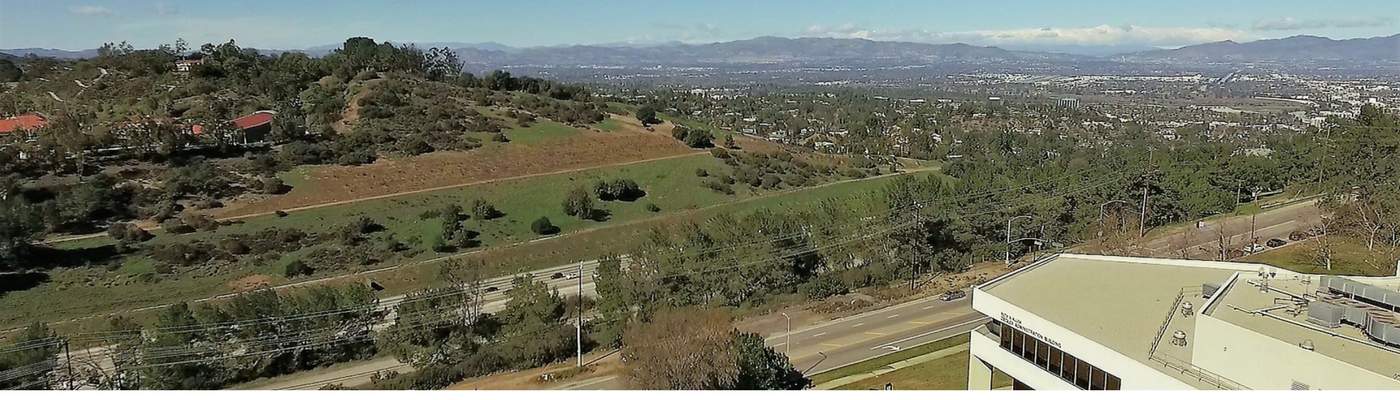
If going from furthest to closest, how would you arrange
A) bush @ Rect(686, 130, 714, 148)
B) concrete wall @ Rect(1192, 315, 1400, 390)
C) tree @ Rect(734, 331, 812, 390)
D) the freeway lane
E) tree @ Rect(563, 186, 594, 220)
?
bush @ Rect(686, 130, 714, 148), tree @ Rect(563, 186, 594, 220), the freeway lane, tree @ Rect(734, 331, 812, 390), concrete wall @ Rect(1192, 315, 1400, 390)

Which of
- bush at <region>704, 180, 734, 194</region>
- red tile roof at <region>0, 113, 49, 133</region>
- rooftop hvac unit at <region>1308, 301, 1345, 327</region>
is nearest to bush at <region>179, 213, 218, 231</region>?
red tile roof at <region>0, 113, 49, 133</region>

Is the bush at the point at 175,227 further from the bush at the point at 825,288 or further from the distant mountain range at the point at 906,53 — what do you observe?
the distant mountain range at the point at 906,53

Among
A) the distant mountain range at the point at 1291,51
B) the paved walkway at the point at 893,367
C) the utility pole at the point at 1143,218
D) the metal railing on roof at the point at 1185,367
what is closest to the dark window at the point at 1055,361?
the metal railing on roof at the point at 1185,367

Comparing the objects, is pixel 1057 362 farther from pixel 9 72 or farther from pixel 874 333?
pixel 9 72

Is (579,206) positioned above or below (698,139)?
below

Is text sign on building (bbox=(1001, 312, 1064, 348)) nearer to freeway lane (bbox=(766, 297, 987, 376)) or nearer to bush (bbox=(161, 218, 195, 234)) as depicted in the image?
freeway lane (bbox=(766, 297, 987, 376))

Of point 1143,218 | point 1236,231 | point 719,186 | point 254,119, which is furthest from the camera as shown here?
point 719,186

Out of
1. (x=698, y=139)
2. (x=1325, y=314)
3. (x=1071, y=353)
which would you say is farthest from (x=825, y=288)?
(x=698, y=139)
